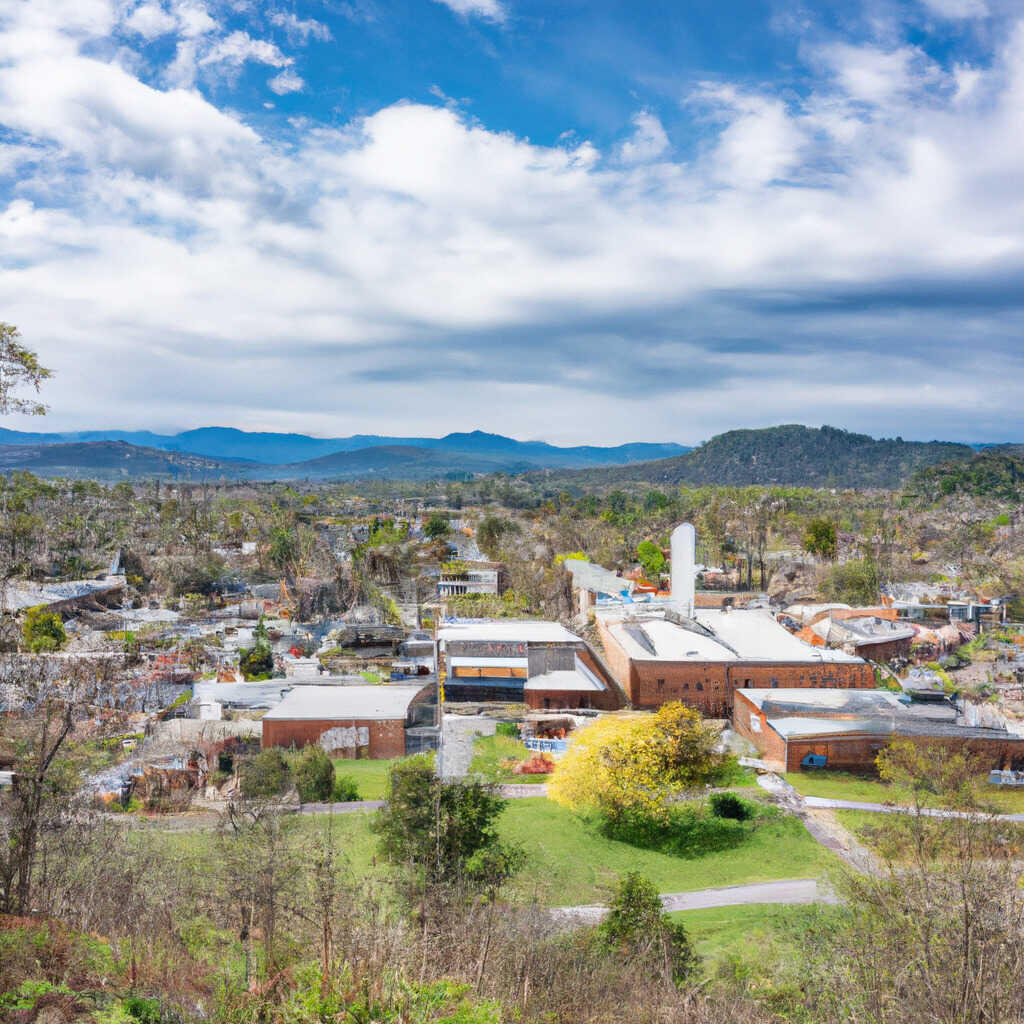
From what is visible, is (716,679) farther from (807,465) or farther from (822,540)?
(807,465)

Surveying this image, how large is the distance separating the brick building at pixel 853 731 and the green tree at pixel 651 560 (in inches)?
1065

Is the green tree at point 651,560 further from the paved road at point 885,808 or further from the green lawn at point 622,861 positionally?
the green lawn at point 622,861

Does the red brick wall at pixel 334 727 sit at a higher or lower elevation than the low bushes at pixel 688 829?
higher

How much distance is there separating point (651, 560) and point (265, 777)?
36067 mm

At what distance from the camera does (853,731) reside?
18.5m

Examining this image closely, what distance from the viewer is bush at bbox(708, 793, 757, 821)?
15.7 meters

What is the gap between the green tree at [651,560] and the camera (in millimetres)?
48562

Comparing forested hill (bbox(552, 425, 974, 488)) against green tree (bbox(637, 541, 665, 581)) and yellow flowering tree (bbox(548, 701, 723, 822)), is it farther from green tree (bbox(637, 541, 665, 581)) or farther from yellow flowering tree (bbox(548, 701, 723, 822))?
yellow flowering tree (bbox(548, 701, 723, 822))

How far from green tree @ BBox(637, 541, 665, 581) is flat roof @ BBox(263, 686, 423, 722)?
2879 cm

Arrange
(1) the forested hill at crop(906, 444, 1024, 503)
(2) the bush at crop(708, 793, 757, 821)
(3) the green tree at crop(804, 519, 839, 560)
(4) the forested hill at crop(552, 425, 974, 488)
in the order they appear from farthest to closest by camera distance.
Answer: (4) the forested hill at crop(552, 425, 974, 488), (1) the forested hill at crop(906, 444, 1024, 503), (3) the green tree at crop(804, 519, 839, 560), (2) the bush at crop(708, 793, 757, 821)

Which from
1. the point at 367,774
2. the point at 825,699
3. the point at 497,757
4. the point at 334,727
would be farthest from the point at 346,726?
the point at 825,699

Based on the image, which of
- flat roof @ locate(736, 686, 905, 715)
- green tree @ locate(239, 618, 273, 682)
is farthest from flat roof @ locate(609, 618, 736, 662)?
green tree @ locate(239, 618, 273, 682)

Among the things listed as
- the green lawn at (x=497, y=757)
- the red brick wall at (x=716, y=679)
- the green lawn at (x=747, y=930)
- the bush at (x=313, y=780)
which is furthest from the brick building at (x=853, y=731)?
the bush at (x=313, y=780)

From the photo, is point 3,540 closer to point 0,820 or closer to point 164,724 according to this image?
point 164,724
